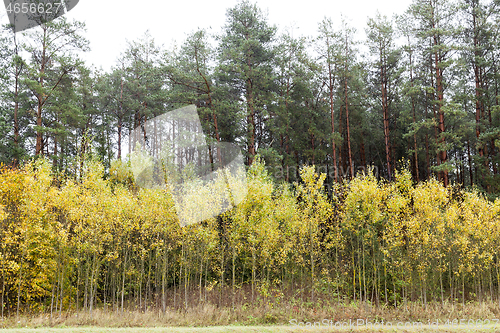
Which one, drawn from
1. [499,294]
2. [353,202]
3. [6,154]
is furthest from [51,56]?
[499,294]

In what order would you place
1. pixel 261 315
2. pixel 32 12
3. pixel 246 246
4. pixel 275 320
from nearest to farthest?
1. pixel 275 320
2. pixel 261 315
3. pixel 246 246
4. pixel 32 12

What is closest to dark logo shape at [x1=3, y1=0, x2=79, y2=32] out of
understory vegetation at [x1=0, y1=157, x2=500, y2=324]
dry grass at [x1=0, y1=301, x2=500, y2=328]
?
understory vegetation at [x1=0, y1=157, x2=500, y2=324]

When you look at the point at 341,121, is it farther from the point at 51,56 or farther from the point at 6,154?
the point at 6,154

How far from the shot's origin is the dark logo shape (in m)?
20.9

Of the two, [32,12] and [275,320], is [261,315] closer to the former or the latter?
[275,320]

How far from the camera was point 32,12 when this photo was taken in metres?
21.2

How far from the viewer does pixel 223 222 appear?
695 inches

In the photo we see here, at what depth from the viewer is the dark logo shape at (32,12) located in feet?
68.4

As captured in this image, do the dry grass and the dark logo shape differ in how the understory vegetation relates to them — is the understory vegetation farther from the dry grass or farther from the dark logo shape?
the dark logo shape

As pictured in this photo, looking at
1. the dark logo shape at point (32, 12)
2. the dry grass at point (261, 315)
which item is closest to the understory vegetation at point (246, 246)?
the dry grass at point (261, 315)

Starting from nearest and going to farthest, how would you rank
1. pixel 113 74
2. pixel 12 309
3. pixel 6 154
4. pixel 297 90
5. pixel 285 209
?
pixel 12 309 < pixel 285 209 < pixel 6 154 < pixel 297 90 < pixel 113 74

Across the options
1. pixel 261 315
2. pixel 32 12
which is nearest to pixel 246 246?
pixel 261 315

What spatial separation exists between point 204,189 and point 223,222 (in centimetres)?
219

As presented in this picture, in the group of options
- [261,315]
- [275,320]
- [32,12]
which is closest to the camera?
[275,320]
